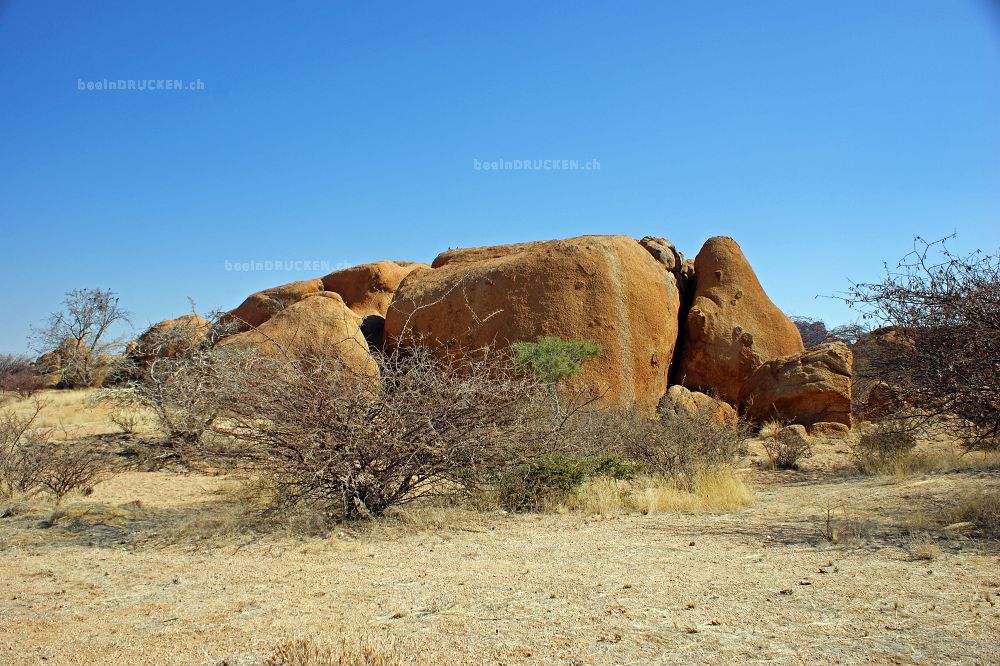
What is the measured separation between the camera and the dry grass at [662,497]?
7.96m

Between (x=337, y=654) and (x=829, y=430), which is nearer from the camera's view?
(x=337, y=654)

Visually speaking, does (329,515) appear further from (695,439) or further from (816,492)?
(816,492)

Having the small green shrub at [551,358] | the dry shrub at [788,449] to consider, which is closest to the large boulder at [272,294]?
the small green shrub at [551,358]

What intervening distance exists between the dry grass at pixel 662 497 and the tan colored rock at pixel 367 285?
14910 mm

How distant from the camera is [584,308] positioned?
17734 mm

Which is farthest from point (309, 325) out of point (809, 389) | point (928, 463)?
point (928, 463)

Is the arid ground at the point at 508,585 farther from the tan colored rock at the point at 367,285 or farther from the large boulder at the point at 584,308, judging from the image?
the tan colored rock at the point at 367,285

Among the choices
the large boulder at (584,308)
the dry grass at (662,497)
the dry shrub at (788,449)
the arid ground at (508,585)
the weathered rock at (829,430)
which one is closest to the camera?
the arid ground at (508,585)

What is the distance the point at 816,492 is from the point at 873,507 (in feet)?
4.58

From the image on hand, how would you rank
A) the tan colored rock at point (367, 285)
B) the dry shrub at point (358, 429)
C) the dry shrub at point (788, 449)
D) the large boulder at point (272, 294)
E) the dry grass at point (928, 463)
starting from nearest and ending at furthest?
the dry shrub at point (358, 429)
the dry grass at point (928, 463)
the dry shrub at point (788, 449)
the tan colored rock at point (367, 285)
the large boulder at point (272, 294)

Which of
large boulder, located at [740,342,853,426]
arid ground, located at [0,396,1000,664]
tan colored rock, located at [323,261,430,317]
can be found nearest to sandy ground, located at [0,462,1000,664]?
arid ground, located at [0,396,1000,664]

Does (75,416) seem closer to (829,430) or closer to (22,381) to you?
(22,381)

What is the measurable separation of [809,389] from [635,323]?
13.4 ft

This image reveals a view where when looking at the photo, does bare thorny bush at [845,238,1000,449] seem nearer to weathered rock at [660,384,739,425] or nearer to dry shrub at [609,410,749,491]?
dry shrub at [609,410,749,491]
